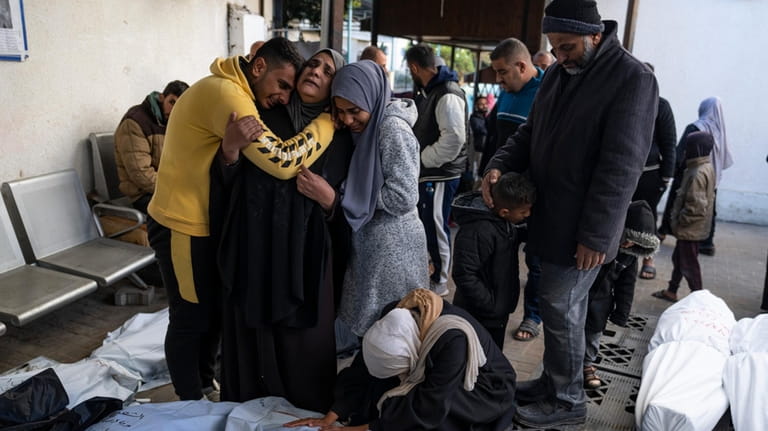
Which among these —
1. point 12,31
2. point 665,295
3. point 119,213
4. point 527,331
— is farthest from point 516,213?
point 12,31

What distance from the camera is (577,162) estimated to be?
216cm

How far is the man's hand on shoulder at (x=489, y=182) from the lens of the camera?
8.11ft

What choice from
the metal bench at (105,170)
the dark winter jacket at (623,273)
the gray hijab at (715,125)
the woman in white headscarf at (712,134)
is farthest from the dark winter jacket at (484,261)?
the gray hijab at (715,125)

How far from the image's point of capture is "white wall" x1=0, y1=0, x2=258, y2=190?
11.5 ft

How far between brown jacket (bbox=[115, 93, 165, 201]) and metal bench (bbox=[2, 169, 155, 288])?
0.20 meters

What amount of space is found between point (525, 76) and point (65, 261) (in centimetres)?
296

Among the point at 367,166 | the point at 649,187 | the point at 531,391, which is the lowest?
the point at 531,391

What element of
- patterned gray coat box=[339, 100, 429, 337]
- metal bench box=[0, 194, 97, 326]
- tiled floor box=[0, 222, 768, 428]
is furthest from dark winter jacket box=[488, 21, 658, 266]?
metal bench box=[0, 194, 97, 326]

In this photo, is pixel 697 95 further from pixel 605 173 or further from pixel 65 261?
pixel 65 261

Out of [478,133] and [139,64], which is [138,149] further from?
[478,133]

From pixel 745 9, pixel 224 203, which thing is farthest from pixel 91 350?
pixel 745 9

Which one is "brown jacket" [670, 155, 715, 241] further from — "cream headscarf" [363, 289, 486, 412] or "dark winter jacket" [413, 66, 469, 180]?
"cream headscarf" [363, 289, 486, 412]

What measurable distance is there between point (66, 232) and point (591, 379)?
3.20 meters

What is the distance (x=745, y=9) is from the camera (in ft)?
22.5
